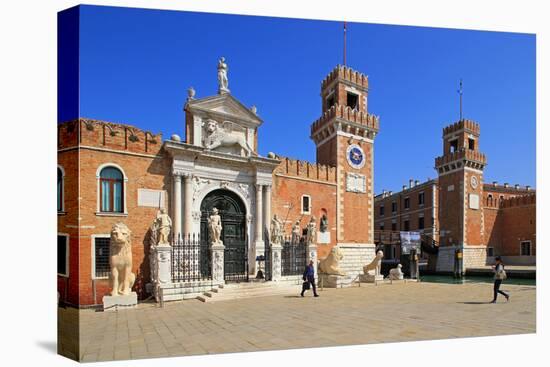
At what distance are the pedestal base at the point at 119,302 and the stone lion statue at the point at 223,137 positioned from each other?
5633mm

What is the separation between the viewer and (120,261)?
957 centimetres

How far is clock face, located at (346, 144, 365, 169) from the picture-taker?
17.6m

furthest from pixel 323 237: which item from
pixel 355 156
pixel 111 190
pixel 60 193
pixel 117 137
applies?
pixel 60 193

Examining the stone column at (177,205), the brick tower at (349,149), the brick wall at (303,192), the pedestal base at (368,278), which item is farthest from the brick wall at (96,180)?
the pedestal base at (368,278)

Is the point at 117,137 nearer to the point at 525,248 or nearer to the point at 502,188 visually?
the point at 525,248

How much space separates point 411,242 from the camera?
2431 centimetres

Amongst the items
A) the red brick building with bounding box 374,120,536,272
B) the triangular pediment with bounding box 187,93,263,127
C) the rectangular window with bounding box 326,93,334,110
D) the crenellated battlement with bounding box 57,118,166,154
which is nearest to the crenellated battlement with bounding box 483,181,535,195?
the red brick building with bounding box 374,120,536,272

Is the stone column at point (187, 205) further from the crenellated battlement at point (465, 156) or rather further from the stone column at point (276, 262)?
the crenellated battlement at point (465, 156)

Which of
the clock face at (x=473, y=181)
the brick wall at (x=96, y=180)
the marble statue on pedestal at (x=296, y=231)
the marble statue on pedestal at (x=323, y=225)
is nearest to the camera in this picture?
the brick wall at (x=96, y=180)

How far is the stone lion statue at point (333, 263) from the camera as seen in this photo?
595 inches

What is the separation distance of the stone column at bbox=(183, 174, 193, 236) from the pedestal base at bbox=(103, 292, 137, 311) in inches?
134

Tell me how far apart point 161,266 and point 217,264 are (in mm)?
1677

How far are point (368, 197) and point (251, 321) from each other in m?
11.0

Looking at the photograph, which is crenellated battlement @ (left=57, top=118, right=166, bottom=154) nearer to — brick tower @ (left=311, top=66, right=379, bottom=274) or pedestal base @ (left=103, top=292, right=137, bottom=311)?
pedestal base @ (left=103, top=292, right=137, bottom=311)
